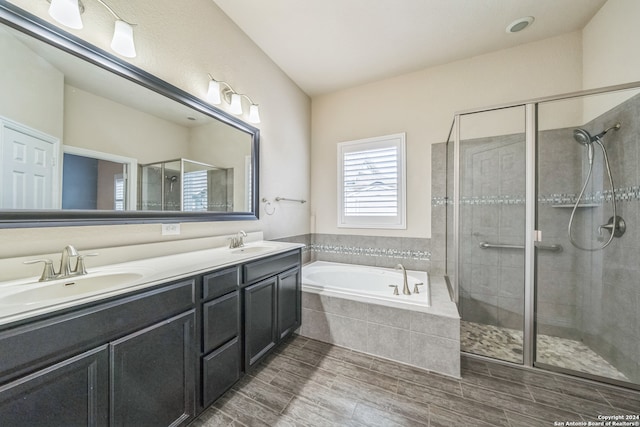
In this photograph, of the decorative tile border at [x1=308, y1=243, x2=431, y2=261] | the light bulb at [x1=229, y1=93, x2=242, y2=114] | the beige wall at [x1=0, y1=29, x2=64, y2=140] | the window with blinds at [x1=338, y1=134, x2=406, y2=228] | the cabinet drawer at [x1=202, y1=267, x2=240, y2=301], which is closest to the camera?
the beige wall at [x1=0, y1=29, x2=64, y2=140]

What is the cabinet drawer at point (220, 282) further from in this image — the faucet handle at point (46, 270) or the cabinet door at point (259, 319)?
the faucet handle at point (46, 270)

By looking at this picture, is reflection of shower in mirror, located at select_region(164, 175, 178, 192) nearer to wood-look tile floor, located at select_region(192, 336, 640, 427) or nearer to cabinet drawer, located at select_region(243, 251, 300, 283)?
cabinet drawer, located at select_region(243, 251, 300, 283)

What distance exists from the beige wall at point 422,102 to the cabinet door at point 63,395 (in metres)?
2.61

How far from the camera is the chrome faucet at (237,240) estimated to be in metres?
2.02

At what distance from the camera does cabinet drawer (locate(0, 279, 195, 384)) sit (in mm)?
711

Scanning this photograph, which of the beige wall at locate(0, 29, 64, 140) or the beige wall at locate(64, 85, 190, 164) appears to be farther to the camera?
the beige wall at locate(64, 85, 190, 164)

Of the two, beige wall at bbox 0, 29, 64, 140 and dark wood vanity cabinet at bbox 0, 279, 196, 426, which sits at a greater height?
beige wall at bbox 0, 29, 64, 140

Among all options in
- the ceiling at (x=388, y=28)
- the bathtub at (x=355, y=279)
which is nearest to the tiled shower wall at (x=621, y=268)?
the ceiling at (x=388, y=28)

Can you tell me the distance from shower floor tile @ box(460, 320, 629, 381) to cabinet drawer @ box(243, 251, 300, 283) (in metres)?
1.66

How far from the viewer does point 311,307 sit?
7.33 feet

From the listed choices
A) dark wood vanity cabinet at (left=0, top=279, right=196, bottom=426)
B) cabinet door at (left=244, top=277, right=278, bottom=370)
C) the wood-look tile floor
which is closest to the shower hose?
the wood-look tile floor

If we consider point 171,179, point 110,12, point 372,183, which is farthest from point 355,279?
point 110,12

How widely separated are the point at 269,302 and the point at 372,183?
6.38 feet

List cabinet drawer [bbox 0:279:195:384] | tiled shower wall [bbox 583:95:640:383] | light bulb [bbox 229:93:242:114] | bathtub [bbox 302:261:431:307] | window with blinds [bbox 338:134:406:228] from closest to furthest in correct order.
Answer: cabinet drawer [bbox 0:279:195:384], tiled shower wall [bbox 583:95:640:383], light bulb [bbox 229:93:242:114], bathtub [bbox 302:261:431:307], window with blinds [bbox 338:134:406:228]
